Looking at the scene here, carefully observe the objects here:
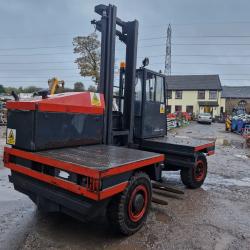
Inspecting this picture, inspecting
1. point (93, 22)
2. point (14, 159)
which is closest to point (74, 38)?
point (93, 22)

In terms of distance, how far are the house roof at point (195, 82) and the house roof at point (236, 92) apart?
4596mm

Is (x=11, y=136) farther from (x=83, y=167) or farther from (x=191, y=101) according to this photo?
(x=191, y=101)

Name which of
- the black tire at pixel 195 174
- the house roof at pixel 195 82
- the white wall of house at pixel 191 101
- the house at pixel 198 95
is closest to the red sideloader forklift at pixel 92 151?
the black tire at pixel 195 174

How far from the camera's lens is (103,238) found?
3.88 m

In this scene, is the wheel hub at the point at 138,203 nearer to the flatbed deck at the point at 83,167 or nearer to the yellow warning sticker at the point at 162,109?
the flatbed deck at the point at 83,167

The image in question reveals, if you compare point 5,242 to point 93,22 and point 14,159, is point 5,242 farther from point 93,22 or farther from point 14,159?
point 93,22

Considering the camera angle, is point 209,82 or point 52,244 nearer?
point 52,244

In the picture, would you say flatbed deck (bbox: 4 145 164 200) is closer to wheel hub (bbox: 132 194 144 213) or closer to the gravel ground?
wheel hub (bbox: 132 194 144 213)

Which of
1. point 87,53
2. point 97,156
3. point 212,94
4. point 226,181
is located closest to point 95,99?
point 97,156

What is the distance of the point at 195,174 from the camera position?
21.2ft

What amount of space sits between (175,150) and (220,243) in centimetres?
244

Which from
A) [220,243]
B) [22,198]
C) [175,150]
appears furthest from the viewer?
[175,150]

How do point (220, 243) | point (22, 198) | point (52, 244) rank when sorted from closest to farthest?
point (52, 244), point (220, 243), point (22, 198)

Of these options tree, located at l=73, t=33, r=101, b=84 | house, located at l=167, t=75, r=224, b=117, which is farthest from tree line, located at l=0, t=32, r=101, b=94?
house, located at l=167, t=75, r=224, b=117
